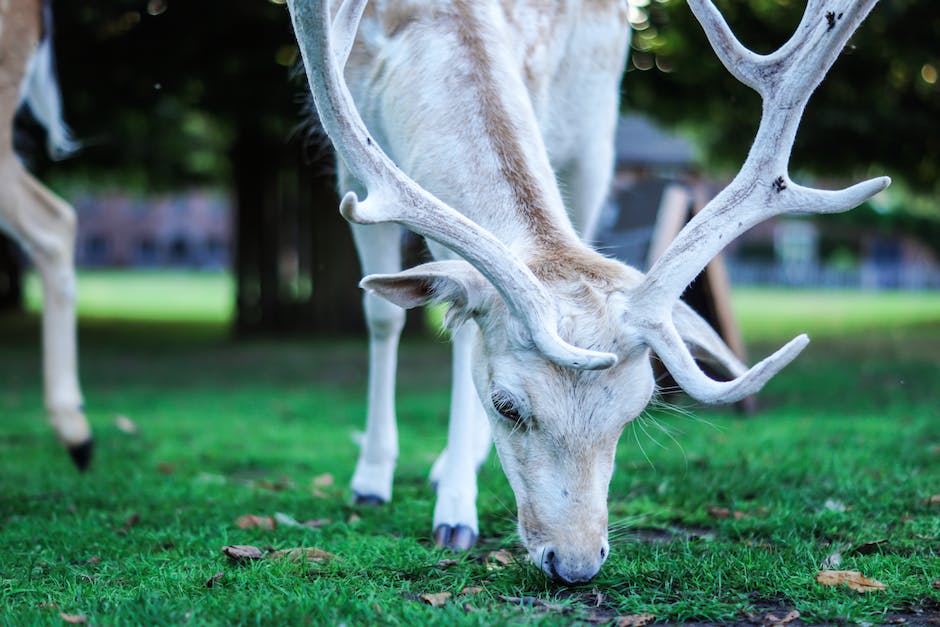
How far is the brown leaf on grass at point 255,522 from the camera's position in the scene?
403 cm

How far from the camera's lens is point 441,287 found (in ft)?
10.5

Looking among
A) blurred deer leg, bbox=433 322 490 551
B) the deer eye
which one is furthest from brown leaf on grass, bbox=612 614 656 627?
blurred deer leg, bbox=433 322 490 551

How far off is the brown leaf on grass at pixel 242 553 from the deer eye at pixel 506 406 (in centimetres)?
103

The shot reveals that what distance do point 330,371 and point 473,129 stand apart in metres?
7.36

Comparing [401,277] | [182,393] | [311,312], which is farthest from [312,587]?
[311,312]

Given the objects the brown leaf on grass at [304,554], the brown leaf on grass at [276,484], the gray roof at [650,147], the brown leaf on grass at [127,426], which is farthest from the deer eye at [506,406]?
the gray roof at [650,147]

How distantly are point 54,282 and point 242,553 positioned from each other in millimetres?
2720

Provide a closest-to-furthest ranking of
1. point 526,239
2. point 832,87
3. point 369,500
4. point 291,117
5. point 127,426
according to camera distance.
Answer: point 526,239, point 369,500, point 127,426, point 291,117, point 832,87

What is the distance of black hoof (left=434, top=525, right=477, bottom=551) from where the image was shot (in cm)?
379

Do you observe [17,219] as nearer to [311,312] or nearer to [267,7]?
[267,7]

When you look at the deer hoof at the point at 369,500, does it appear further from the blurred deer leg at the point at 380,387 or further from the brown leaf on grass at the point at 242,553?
the brown leaf on grass at the point at 242,553

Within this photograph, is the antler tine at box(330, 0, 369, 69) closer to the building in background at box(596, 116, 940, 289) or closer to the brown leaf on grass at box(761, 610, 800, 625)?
the brown leaf on grass at box(761, 610, 800, 625)

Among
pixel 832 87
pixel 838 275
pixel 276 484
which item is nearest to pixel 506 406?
pixel 276 484

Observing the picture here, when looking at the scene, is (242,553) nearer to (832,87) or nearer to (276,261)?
(832,87)
